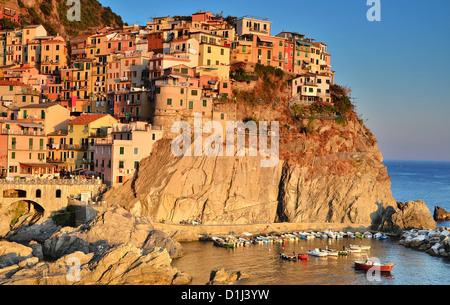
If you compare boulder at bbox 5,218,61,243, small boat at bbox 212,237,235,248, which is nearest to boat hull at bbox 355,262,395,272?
small boat at bbox 212,237,235,248

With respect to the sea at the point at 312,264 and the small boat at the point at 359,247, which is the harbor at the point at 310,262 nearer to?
the sea at the point at 312,264

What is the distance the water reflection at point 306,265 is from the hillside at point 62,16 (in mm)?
72473

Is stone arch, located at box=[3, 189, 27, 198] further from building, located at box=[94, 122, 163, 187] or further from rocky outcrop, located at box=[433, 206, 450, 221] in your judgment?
rocky outcrop, located at box=[433, 206, 450, 221]

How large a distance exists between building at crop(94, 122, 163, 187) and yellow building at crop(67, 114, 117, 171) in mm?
1718

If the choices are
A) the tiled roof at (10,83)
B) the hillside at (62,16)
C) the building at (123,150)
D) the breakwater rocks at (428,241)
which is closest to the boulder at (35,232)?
the building at (123,150)

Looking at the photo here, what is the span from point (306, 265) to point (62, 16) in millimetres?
89196

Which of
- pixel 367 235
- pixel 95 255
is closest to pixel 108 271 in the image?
pixel 95 255

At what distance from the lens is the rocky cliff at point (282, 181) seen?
6931 cm

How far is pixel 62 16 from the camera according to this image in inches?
4875

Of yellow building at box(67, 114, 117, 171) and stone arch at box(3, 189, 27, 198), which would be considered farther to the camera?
yellow building at box(67, 114, 117, 171)

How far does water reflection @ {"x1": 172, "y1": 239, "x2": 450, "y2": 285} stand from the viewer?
50250mm
